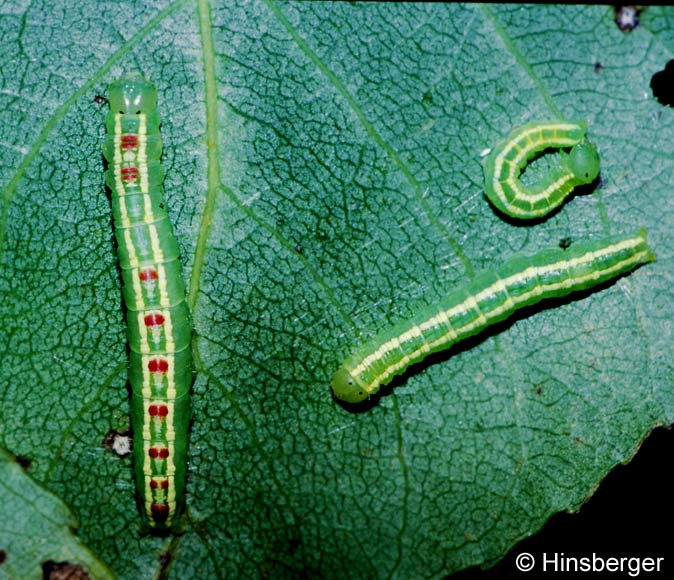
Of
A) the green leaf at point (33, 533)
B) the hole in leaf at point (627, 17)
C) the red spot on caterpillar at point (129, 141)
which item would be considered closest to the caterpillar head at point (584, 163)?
the hole in leaf at point (627, 17)

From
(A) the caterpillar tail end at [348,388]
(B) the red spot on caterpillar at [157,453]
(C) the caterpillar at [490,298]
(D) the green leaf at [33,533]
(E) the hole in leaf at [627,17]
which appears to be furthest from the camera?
(E) the hole in leaf at [627,17]

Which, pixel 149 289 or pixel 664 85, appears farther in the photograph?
pixel 664 85

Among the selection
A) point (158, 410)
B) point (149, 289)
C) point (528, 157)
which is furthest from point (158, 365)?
point (528, 157)

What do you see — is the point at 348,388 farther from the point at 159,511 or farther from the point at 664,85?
the point at 664,85

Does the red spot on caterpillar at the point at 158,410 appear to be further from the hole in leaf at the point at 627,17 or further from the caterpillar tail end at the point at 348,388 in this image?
the hole in leaf at the point at 627,17

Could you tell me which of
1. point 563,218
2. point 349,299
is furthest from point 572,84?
point 349,299

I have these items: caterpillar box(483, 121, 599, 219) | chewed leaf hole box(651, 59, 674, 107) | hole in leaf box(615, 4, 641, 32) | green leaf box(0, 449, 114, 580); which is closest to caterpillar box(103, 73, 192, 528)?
green leaf box(0, 449, 114, 580)
